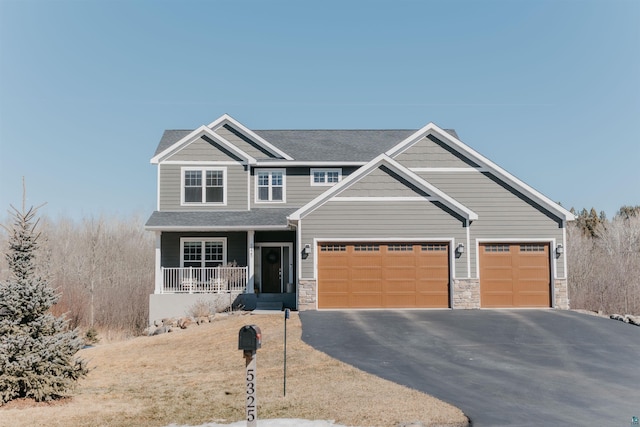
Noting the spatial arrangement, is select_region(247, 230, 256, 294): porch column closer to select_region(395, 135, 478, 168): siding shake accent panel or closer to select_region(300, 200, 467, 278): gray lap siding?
select_region(300, 200, 467, 278): gray lap siding

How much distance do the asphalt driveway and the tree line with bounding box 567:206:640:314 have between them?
1747 centimetres

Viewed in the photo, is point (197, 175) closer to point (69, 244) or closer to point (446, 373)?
point (446, 373)

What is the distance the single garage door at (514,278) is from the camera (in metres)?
22.7

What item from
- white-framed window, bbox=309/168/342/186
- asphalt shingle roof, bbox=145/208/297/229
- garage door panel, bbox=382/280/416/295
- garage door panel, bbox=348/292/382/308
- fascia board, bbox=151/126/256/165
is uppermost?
fascia board, bbox=151/126/256/165

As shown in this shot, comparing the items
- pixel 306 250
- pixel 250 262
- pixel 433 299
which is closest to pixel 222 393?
pixel 306 250

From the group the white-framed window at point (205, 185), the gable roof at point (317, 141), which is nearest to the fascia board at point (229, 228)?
the white-framed window at point (205, 185)

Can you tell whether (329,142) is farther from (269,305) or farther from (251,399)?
(251,399)

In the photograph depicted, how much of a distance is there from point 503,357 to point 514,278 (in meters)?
8.66

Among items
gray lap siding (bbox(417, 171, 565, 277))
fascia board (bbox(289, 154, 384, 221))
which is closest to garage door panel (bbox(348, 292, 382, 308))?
fascia board (bbox(289, 154, 384, 221))

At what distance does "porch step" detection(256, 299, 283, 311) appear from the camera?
23928 millimetres

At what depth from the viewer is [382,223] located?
2195cm

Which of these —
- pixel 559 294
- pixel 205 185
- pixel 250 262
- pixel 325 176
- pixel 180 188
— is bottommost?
pixel 559 294

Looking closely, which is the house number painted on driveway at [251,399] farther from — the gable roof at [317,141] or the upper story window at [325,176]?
the upper story window at [325,176]

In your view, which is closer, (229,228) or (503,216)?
(503,216)
